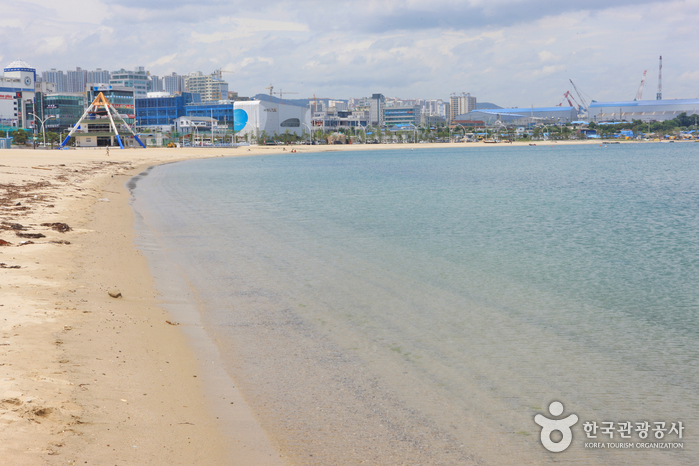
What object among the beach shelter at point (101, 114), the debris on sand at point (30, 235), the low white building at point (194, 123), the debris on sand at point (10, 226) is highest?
the low white building at point (194, 123)

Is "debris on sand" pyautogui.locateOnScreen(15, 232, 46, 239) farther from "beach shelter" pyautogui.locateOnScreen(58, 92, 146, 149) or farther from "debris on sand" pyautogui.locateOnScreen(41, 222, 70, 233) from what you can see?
"beach shelter" pyautogui.locateOnScreen(58, 92, 146, 149)

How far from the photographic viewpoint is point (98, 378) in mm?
6594

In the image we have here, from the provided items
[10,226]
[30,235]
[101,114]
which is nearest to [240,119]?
[101,114]

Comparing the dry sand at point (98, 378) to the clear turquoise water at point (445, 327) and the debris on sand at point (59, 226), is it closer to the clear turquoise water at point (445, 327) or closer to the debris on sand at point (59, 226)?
the clear turquoise water at point (445, 327)

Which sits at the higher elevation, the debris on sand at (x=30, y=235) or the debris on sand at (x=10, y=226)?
the debris on sand at (x=10, y=226)

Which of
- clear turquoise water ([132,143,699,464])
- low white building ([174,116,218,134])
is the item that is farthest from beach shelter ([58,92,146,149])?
clear turquoise water ([132,143,699,464])

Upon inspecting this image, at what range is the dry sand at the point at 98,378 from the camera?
5199mm

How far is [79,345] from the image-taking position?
7.44 m

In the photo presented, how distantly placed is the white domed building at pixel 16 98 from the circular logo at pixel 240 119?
5943cm

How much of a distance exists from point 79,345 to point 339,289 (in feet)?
19.9

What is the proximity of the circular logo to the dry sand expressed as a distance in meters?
187

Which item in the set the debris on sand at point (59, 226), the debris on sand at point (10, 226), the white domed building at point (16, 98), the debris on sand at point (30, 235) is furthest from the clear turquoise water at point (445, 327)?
the white domed building at point (16, 98)

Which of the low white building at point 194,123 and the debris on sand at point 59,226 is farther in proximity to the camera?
the low white building at point 194,123

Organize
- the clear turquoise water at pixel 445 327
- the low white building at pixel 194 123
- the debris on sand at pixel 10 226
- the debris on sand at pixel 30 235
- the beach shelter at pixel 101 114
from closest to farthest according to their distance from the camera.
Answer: the clear turquoise water at pixel 445 327 → the debris on sand at pixel 30 235 → the debris on sand at pixel 10 226 → the beach shelter at pixel 101 114 → the low white building at pixel 194 123
